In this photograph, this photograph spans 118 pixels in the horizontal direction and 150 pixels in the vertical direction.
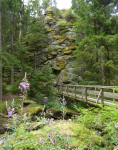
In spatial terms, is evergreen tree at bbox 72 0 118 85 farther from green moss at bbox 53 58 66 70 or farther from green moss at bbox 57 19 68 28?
green moss at bbox 57 19 68 28

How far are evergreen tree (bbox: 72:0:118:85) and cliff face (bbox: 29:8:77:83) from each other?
239 inches

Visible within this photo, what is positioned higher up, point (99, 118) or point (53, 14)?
point (53, 14)

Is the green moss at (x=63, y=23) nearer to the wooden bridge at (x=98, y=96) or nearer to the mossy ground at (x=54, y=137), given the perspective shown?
the wooden bridge at (x=98, y=96)

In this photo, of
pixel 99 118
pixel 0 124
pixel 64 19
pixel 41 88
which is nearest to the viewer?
pixel 99 118

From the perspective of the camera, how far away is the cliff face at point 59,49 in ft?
57.0

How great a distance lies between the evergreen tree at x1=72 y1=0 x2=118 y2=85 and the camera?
31.8ft

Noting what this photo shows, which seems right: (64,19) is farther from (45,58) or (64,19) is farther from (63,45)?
(45,58)

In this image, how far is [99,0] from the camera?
1077 centimetres

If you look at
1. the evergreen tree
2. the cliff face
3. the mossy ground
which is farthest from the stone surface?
the mossy ground

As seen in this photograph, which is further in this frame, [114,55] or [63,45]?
[63,45]

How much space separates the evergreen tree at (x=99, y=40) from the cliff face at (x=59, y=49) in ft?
19.9

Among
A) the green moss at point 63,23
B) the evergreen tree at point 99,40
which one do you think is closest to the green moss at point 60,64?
the evergreen tree at point 99,40

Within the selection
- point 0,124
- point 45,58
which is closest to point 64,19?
point 45,58

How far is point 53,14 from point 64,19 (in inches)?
115
